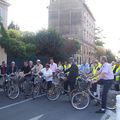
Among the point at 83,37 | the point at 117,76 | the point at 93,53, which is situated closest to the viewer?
the point at 117,76

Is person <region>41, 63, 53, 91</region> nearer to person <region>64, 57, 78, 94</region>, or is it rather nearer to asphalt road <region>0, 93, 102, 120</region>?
asphalt road <region>0, 93, 102, 120</region>

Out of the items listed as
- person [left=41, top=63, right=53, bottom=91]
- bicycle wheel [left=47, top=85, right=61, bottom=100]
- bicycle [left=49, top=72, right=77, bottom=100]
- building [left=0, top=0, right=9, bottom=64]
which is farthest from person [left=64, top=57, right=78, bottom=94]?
building [left=0, top=0, right=9, bottom=64]

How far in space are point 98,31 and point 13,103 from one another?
84086 millimetres

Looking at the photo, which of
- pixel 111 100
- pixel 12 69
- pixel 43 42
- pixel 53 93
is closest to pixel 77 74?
pixel 53 93

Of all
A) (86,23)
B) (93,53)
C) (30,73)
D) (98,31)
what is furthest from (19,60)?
(98,31)

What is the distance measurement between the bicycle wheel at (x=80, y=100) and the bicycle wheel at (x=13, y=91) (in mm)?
3564

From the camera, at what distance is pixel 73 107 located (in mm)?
10867

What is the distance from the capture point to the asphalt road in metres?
9.21

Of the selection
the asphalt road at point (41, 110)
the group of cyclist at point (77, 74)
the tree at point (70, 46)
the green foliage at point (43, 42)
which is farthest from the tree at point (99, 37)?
the asphalt road at point (41, 110)

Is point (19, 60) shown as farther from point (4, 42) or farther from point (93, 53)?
point (93, 53)

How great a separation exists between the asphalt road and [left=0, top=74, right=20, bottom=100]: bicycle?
32cm

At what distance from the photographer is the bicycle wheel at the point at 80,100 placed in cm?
1065

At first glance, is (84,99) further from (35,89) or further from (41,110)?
(35,89)

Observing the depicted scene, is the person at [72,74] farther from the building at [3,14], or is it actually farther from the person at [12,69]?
the building at [3,14]
